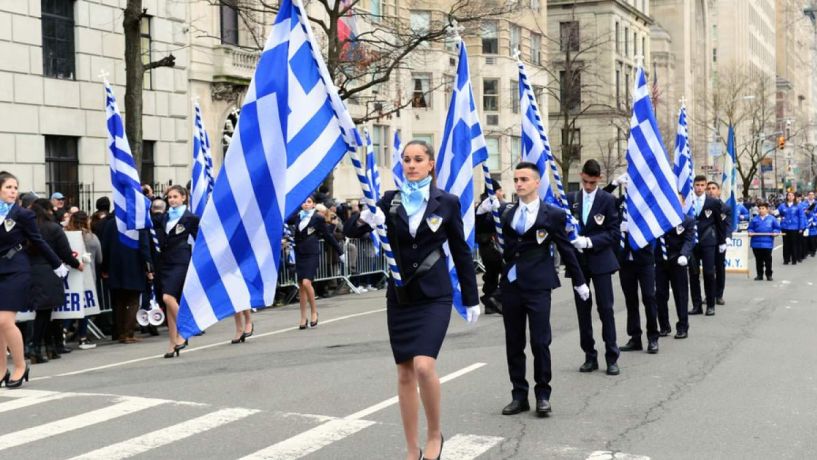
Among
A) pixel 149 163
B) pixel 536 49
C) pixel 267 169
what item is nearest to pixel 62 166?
pixel 149 163

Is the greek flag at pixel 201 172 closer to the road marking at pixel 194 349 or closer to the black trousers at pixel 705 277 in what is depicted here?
the road marking at pixel 194 349

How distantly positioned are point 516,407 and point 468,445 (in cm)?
116

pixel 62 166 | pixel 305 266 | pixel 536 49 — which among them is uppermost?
pixel 536 49

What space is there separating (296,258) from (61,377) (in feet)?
15.6

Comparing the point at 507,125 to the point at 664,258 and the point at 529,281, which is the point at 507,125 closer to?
the point at 664,258

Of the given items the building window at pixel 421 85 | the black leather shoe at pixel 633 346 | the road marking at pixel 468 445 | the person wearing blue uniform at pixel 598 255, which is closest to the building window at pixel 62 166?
the black leather shoe at pixel 633 346

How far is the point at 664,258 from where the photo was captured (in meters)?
13.6

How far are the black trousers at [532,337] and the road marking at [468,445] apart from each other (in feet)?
3.09

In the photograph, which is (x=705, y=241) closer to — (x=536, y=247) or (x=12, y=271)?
(x=536, y=247)

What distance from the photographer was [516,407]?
28.7 ft

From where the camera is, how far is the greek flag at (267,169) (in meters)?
6.41

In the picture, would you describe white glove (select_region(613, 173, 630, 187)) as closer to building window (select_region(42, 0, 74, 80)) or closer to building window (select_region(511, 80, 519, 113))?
building window (select_region(42, 0, 74, 80))

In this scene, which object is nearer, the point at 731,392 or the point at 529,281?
the point at 529,281

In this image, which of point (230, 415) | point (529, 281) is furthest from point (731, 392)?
point (230, 415)
